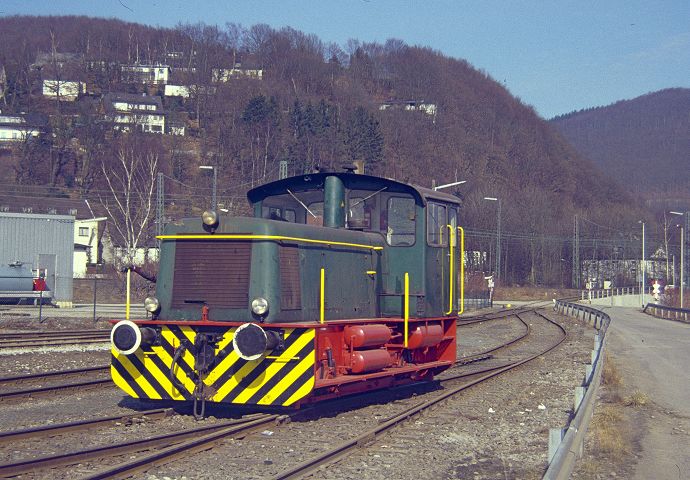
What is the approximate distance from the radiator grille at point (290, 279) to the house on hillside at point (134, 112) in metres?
68.9

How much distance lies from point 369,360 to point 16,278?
27.6m

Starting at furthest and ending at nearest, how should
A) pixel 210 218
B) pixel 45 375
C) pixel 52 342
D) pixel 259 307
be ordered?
pixel 52 342 → pixel 45 375 → pixel 210 218 → pixel 259 307

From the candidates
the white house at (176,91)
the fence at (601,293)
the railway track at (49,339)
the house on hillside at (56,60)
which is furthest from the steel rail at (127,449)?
the house on hillside at (56,60)

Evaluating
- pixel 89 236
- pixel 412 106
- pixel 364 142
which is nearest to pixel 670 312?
pixel 364 142

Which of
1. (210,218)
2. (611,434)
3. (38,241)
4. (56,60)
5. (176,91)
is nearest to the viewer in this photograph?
(611,434)

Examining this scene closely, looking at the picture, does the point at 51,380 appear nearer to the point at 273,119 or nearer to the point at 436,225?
the point at 436,225

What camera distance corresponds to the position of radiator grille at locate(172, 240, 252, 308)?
9.24 meters

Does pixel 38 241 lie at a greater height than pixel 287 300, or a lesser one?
greater

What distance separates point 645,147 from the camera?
17538cm

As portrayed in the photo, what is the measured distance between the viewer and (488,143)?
356ft

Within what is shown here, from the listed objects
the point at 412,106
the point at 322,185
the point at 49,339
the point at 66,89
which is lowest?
the point at 49,339

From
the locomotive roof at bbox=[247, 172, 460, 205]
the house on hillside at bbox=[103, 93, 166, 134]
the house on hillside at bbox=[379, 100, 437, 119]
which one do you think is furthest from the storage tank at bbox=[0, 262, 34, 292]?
the house on hillside at bbox=[379, 100, 437, 119]

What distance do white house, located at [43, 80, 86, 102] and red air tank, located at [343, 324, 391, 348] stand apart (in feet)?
295

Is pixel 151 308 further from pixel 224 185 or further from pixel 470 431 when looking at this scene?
pixel 224 185
